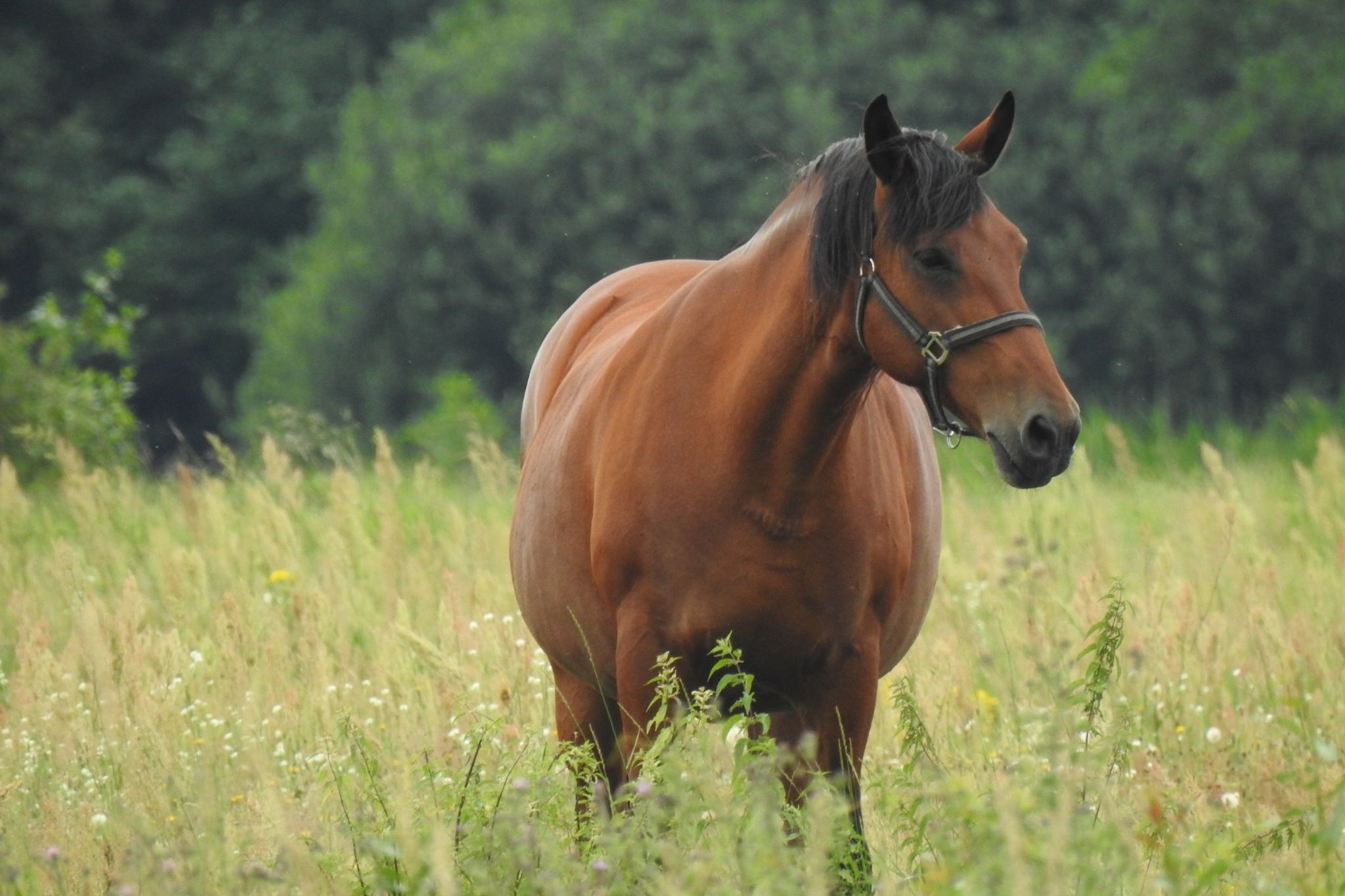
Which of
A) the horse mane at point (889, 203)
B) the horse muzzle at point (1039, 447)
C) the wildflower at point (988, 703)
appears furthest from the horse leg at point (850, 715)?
the wildflower at point (988, 703)

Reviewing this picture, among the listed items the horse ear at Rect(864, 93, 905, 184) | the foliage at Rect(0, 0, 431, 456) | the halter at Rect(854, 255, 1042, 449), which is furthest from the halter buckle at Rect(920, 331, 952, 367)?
the foliage at Rect(0, 0, 431, 456)

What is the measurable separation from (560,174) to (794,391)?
939 inches

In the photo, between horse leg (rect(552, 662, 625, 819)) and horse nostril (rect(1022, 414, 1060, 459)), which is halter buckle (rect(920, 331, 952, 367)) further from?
horse leg (rect(552, 662, 625, 819))

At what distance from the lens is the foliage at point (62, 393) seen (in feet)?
34.7

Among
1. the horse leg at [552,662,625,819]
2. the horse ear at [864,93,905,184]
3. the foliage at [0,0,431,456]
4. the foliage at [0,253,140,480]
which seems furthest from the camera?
the foliage at [0,0,431,456]

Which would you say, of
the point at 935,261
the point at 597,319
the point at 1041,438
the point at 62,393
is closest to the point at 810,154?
the point at 62,393

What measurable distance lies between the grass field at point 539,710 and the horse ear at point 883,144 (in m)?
0.79

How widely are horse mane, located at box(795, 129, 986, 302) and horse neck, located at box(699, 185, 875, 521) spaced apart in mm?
54

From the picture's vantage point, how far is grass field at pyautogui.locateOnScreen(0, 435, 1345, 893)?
2705mm

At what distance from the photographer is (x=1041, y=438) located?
3.13 meters

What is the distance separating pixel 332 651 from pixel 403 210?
22636mm

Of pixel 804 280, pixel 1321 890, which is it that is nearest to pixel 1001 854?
pixel 1321 890

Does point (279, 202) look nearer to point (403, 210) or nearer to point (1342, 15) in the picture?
point (403, 210)

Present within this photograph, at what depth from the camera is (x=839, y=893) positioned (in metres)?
3.37
